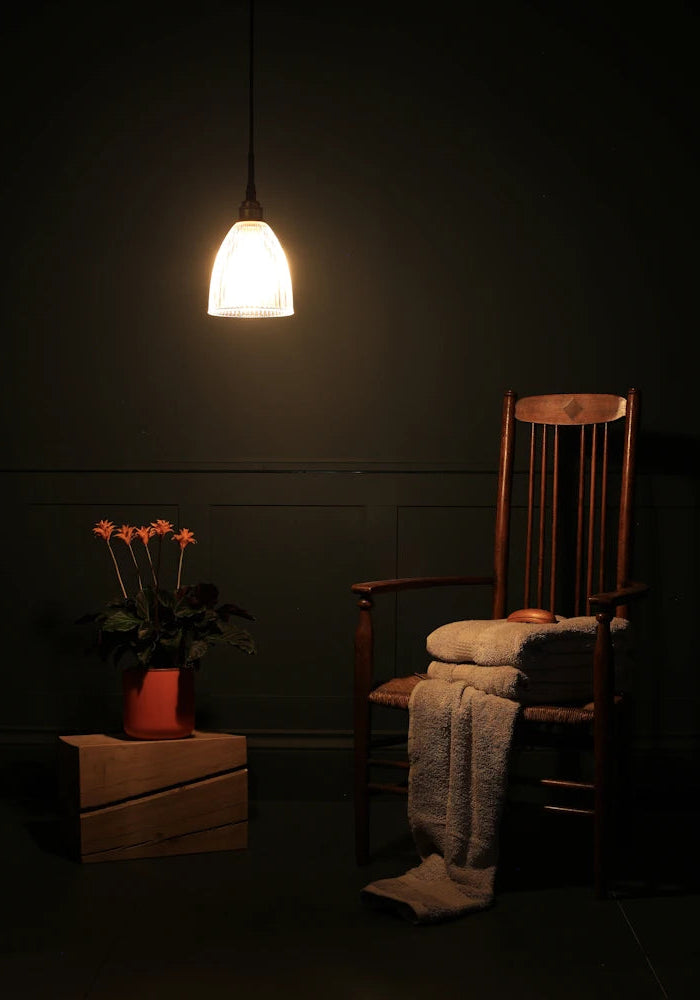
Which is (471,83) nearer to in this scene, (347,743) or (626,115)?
(626,115)

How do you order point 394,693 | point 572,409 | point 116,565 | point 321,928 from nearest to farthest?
point 321,928 → point 394,693 → point 572,409 → point 116,565

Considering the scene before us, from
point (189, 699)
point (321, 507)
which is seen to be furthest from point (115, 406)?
point (189, 699)

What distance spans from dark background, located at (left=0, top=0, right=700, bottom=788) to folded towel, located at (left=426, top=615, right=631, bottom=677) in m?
0.75

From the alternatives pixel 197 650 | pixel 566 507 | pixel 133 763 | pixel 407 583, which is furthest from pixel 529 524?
pixel 133 763

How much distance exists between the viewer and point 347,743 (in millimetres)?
3666

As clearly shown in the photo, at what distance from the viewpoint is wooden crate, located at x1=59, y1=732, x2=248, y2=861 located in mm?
2994

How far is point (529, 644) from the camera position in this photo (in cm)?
276

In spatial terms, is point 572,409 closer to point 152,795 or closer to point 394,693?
point 394,693

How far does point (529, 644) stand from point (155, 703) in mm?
1032

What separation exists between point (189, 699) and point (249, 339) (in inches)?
46.9

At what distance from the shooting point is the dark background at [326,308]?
11.9 ft

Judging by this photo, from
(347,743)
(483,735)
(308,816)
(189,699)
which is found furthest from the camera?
(347,743)

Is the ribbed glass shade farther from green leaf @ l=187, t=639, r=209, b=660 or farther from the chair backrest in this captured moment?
green leaf @ l=187, t=639, r=209, b=660

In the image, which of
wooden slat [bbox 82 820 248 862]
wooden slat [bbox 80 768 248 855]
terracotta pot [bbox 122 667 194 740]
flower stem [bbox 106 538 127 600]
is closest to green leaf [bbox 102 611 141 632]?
terracotta pot [bbox 122 667 194 740]
